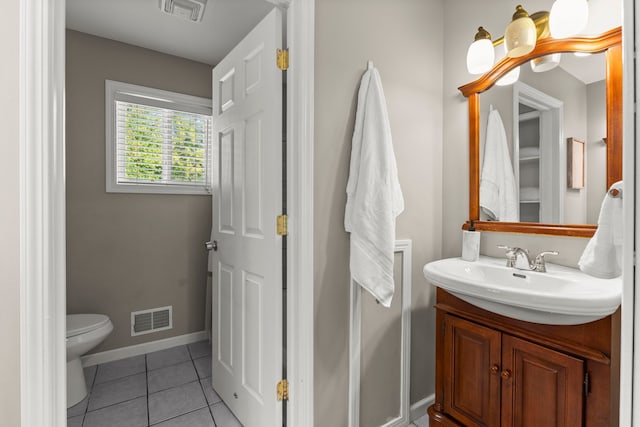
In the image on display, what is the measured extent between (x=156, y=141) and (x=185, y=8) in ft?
3.51

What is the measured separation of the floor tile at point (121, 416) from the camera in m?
1.75

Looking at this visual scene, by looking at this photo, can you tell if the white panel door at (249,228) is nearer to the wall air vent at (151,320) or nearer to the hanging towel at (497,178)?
the wall air vent at (151,320)

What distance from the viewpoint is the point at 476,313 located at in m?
1.36

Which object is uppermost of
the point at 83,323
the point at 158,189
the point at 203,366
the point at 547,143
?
Result: the point at 547,143

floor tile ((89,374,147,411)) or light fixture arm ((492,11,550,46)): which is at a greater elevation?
light fixture arm ((492,11,550,46))

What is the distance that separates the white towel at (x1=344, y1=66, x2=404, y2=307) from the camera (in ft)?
4.57

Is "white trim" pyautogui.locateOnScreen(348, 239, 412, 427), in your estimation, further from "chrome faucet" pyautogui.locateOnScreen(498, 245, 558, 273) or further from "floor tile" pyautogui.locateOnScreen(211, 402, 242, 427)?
"floor tile" pyautogui.locateOnScreen(211, 402, 242, 427)

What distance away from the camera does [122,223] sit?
2502 millimetres

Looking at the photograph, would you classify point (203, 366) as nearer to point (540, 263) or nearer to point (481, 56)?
point (540, 263)

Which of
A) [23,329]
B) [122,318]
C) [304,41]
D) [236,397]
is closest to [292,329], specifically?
[236,397]

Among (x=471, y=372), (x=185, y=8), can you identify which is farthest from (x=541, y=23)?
(x=185, y=8)

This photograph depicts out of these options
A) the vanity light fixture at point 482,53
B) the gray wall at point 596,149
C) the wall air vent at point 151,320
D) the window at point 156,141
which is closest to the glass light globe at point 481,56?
the vanity light fixture at point 482,53

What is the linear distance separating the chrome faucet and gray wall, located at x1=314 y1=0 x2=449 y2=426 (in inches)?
18.0

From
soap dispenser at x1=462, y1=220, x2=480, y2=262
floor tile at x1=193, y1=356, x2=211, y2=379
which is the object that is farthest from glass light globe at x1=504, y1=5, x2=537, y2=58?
floor tile at x1=193, y1=356, x2=211, y2=379
